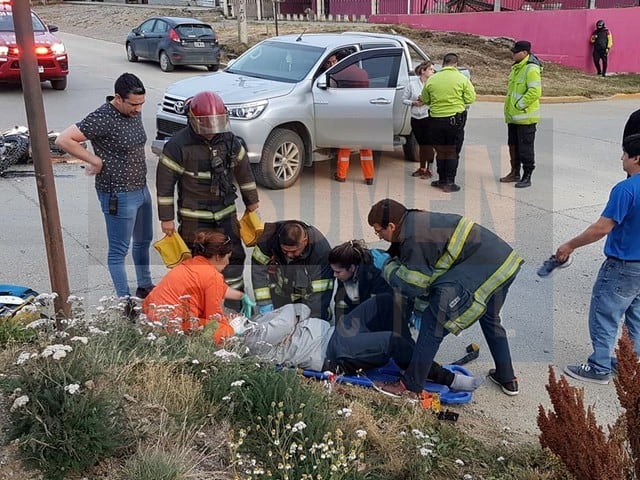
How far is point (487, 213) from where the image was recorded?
26.8ft

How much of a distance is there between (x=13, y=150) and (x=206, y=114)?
538 centimetres

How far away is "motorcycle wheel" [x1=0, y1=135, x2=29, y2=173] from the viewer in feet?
28.9

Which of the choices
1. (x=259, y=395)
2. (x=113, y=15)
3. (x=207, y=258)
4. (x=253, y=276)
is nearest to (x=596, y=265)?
(x=253, y=276)

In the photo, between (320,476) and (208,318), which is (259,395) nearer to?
(320,476)

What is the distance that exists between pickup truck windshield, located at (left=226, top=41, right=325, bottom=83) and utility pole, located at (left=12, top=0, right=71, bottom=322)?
19.0 ft

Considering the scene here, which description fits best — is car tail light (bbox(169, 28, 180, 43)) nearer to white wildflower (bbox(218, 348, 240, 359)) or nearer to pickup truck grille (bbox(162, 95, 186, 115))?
pickup truck grille (bbox(162, 95, 186, 115))

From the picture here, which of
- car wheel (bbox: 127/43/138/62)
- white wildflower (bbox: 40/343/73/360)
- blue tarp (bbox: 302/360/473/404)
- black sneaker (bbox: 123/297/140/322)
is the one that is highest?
car wheel (bbox: 127/43/138/62)

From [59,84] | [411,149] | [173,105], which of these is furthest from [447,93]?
[59,84]

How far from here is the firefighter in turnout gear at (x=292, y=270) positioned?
4.74 meters

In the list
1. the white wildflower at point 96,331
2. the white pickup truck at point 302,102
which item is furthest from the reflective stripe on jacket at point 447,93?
the white wildflower at point 96,331

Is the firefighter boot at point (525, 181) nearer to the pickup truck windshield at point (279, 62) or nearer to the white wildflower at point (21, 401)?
the pickup truck windshield at point (279, 62)

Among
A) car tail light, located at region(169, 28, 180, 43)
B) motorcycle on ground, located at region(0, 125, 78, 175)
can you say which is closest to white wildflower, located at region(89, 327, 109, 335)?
motorcycle on ground, located at region(0, 125, 78, 175)

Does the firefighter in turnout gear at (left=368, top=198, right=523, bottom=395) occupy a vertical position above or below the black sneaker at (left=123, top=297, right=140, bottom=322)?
above

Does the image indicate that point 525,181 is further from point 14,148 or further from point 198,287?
point 14,148
